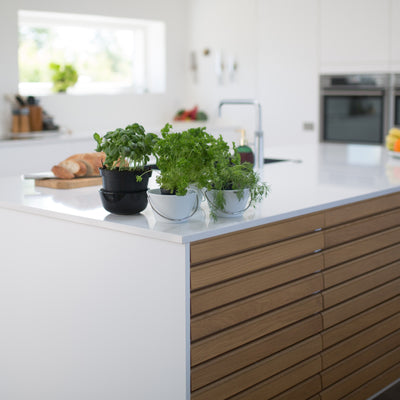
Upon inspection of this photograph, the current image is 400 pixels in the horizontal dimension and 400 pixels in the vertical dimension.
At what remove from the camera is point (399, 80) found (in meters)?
4.66

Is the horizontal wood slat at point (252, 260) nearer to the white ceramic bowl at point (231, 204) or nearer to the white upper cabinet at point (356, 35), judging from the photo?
the white ceramic bowl at point (231, 204)

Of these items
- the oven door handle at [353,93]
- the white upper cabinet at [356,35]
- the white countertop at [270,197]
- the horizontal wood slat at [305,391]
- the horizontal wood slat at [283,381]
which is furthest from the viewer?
the oven door handle at [353,93]

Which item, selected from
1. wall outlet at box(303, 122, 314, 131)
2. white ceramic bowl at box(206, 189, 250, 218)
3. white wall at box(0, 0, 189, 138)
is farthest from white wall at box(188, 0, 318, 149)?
white ceramic bowl at box(206, 189, 250, 218)

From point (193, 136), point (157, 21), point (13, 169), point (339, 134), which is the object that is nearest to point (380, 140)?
point (339, 134)

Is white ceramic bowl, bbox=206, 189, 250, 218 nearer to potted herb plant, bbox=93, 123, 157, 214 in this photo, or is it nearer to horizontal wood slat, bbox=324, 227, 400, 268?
potted herb plant, bbox=93, 123, 157, 214

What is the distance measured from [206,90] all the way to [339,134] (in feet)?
4.75

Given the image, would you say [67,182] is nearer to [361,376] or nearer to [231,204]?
[231,204]

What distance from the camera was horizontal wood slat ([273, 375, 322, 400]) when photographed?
2.11 meters

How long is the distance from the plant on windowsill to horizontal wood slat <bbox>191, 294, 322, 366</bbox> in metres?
3.73

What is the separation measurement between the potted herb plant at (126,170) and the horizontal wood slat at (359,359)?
94 centimetres

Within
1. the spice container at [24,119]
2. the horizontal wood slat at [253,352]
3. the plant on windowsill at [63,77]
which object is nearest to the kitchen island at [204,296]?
the horizontal wood slat at [253,352]

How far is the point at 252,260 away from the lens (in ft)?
6.27

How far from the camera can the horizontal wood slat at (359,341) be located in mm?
2285

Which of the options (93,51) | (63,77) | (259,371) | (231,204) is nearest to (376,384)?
(259,371)
